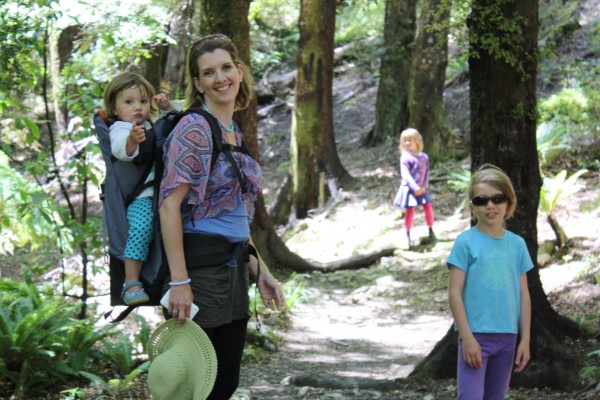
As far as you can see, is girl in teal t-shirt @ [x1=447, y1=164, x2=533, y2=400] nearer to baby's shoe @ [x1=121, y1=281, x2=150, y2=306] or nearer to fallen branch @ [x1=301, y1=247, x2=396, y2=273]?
baby's shoe @ [x1=121, y1=281, x2=150, y2=306]

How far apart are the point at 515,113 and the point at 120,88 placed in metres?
3.41

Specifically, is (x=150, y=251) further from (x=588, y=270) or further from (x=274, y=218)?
(x=274, y=218)

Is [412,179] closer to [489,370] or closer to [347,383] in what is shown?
[347,383]

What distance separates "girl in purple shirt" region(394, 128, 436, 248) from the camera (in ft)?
39.8

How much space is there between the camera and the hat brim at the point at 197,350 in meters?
3.25

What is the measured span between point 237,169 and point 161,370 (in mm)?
923

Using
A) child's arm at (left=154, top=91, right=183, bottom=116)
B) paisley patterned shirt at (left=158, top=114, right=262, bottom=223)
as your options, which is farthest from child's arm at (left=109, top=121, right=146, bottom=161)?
child's arm at (left=154, top=91, right=183, bottom=116)

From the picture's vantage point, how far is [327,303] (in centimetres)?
1076

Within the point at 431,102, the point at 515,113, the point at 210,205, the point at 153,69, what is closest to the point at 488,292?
the point at 210,205

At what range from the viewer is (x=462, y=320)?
3912 mm

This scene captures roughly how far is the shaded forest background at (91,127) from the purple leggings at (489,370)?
186cm

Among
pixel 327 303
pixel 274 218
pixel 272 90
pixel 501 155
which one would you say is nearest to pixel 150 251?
pixel 501 155

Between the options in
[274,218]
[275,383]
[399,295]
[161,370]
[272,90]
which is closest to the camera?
[161,370]

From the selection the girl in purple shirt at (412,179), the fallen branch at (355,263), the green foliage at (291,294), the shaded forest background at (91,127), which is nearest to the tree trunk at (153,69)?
the shaded forest background at (91,127)
